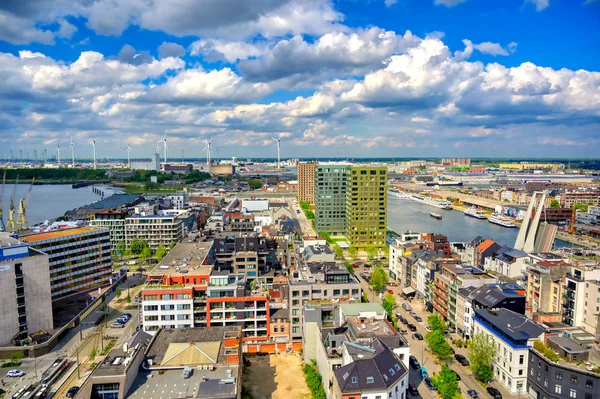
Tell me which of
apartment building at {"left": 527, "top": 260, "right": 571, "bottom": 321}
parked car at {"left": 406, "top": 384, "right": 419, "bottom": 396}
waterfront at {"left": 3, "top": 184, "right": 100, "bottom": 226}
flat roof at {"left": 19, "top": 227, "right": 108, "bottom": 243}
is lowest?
parked car at {"left": 406, "top": 384, "right": 419, "bottom": 396}

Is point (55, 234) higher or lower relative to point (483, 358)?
higher

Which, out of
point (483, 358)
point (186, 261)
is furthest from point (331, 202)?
point (483, 358)

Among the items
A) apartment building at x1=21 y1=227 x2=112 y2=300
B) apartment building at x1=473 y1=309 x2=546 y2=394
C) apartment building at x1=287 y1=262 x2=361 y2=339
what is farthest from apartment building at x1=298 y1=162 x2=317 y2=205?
apartment building at x1=473 y1=309 x2=546 y2=394

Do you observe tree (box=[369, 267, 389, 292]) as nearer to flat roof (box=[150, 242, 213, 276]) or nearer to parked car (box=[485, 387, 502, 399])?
flat roof (box=[150, 242, 213, 276])

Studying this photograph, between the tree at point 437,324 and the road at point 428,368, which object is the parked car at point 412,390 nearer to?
the road at point 428,368

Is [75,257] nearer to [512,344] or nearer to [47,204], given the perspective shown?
[512,344]

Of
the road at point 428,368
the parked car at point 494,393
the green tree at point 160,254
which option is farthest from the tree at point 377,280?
the green tree at point 160,254

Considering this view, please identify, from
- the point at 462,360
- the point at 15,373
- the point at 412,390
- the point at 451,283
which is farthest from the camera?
the point at 451,283
